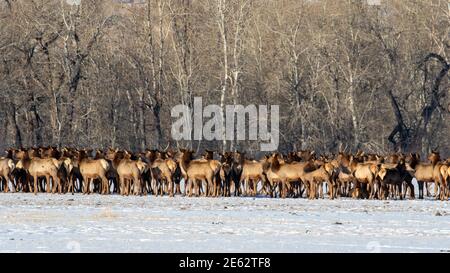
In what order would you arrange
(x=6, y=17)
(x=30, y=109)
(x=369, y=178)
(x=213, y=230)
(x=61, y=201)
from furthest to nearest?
(x=6, y=17)
(x=30, y=109)
(x=369, y=178)
(x=61, y=201)
(x=213, y=230)

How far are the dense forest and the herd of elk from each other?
18.5 metres

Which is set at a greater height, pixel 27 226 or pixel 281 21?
pixel 281 21

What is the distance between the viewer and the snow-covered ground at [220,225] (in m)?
18.1

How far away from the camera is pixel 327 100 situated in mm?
61188

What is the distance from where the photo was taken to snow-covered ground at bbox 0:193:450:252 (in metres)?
18.1

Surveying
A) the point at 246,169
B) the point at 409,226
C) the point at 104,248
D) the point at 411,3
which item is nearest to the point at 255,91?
the point at 411,3

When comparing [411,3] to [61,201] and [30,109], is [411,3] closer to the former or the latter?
[30,109]

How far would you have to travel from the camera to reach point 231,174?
3431cm

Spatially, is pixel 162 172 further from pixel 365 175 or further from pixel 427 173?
pixel 427 173

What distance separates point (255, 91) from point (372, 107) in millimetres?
6847

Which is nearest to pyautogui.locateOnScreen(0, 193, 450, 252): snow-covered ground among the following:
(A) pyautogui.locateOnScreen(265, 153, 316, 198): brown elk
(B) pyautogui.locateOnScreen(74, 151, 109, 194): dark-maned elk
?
(A) pyautogui.locateOnScreen(265, 153, 316, 198): brown elk

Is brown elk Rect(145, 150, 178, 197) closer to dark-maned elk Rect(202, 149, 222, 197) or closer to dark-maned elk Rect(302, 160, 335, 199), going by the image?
dark-maned elk Rect(202, 149, 222, 197)

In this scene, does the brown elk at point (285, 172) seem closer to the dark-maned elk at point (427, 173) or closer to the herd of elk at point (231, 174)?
the herd of elk at point (231, 174)

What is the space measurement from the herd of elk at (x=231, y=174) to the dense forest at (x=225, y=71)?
1850cm
